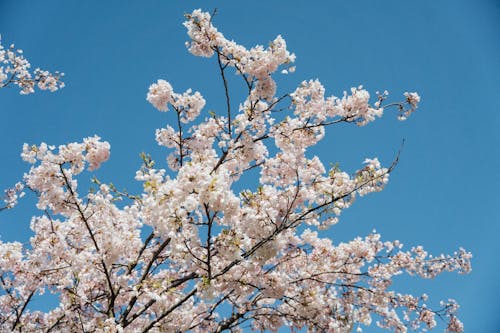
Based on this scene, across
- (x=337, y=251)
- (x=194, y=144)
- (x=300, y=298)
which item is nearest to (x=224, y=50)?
(x=194, y=144)

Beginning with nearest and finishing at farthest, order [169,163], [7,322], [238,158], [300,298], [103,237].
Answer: [103,237] → [300,298] → [238,158] → [169,163] → [7,322]

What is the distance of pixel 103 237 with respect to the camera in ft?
19.7

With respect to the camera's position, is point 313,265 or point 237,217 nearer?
point 237,217

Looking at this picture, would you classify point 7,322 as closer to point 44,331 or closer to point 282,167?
point 44,331

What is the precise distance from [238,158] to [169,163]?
5.49ft

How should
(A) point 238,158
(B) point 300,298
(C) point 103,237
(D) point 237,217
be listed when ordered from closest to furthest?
(D) point 237,217 < (C) point 103,237 < (B) point 300,298 < (A) point 238,158

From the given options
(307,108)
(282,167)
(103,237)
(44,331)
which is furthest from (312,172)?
(44,331)

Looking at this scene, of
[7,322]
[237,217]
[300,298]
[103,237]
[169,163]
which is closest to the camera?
[237,217]

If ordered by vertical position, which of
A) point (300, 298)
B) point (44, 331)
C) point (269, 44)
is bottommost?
point (300, 298)

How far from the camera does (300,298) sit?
641 centimetres

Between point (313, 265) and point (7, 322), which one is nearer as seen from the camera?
point (313, 265)

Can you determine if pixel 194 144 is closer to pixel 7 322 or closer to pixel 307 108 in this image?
pixel 307 108

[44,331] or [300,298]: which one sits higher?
[44,331]

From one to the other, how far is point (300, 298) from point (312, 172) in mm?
2372
